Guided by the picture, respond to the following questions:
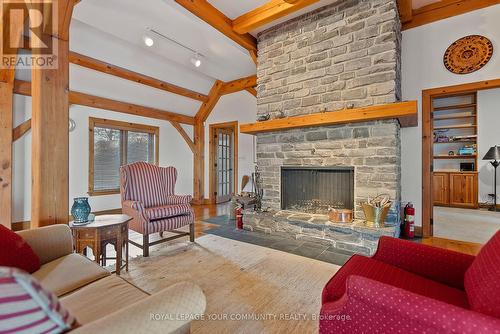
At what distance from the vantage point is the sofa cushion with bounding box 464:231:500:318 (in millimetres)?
811

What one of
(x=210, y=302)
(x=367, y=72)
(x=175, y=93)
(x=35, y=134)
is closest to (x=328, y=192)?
(x=367, y=72)

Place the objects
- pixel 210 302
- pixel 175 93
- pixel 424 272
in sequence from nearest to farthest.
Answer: pixel 424 272 → pixel 210 302 → pixel 175 93

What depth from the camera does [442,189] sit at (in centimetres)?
551

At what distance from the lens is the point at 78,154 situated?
4441 millimetres

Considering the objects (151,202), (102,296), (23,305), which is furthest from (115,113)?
(23,305)

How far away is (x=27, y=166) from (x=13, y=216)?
0.81m

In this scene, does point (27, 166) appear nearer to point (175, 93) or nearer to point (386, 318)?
point (175, 93)

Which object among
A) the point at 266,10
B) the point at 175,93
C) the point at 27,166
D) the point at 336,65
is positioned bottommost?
the point at 27,166

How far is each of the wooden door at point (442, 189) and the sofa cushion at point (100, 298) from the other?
21.3ft

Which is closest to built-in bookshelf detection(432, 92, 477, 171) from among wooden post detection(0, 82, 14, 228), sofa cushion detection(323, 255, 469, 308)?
sofa cushion detection(323, 255, 469, 308)

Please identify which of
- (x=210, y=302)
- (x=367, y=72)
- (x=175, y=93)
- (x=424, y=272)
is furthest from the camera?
(x=175, y=93)

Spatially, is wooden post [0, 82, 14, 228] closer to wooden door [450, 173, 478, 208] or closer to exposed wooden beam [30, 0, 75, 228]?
exposed wooden beam [30, 0, 75, 228]

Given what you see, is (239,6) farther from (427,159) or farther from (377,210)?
(427,159)

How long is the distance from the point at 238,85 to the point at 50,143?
13.9 ft
